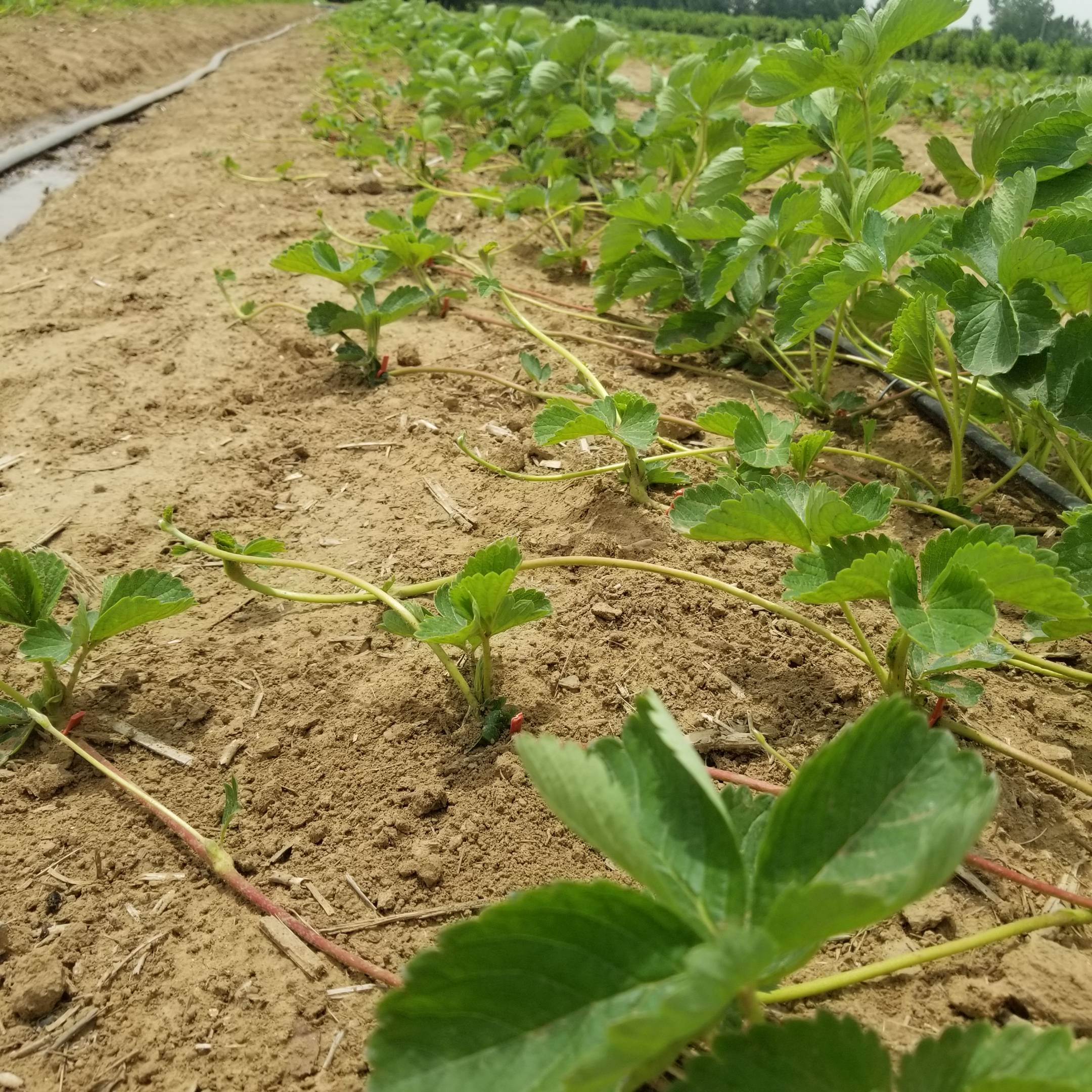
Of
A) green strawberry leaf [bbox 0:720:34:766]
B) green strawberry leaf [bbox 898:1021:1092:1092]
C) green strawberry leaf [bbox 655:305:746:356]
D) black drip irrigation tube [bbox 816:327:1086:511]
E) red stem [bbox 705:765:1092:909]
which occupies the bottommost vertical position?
red stem [bbox 705:765:1092:909]

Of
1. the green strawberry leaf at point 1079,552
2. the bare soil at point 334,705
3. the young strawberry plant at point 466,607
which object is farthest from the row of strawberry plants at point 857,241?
the young strawberry plant at point 466,607

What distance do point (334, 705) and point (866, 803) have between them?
37.1 inches

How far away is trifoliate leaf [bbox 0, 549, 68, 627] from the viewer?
135 cm

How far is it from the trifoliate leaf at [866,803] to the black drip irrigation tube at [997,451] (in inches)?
46.5

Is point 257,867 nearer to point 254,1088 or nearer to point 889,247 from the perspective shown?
point 254,1088

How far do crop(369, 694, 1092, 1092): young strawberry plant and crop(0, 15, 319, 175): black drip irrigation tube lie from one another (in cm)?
584

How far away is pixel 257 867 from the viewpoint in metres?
1.13

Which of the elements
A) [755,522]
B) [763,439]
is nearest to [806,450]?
[763,439]

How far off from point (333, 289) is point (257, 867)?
2451 mm

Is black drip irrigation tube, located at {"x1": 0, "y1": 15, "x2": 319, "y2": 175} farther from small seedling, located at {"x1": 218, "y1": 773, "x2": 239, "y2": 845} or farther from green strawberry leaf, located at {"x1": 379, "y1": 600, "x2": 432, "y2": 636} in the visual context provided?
small seedling, located at {"x1": 218, "y1": 773, "x2": 239, "y2": 845}

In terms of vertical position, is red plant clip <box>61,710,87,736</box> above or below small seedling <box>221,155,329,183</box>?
below

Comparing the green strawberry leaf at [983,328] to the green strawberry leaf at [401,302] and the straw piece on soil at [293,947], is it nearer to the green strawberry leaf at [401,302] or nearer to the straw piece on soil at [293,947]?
the straw piece on soil at [293,947]

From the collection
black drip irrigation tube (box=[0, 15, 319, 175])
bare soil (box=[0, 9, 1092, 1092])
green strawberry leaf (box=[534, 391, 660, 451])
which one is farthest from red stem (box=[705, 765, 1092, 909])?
black drip irrigation tube (box=[0, 15, 319, 175])

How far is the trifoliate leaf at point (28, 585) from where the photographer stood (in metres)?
1.35
